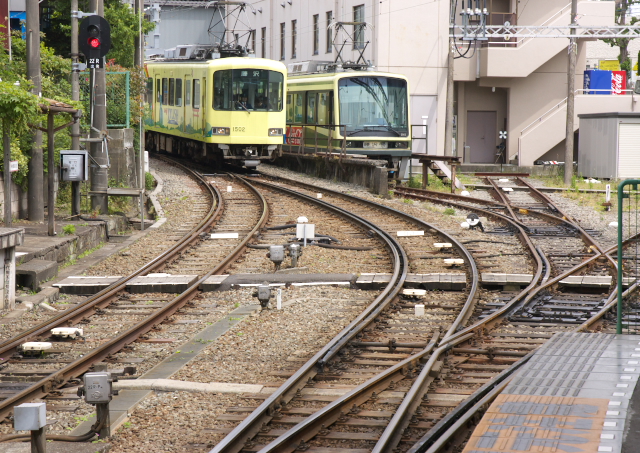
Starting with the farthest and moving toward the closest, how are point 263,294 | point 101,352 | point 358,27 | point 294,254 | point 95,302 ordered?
point 358,27 < point 294,254 < point 95,302 < point 263,294 < point 101,352

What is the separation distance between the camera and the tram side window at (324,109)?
2733 centimetres

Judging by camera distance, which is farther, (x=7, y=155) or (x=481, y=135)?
(x=481, y=135)

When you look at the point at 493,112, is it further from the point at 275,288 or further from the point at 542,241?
the point at 275,288

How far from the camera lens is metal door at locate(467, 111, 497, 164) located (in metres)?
38.8

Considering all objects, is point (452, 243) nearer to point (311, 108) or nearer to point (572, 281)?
point (572, 281)

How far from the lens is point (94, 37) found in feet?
51.6

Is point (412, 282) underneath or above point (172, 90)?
underneath

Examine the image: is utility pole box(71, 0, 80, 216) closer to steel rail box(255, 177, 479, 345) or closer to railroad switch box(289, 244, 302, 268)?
railroad switch box(289, 244, 302, 268)

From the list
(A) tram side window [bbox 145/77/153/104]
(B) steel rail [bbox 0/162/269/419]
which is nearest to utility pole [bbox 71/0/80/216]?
(B) steel rail [bbox 0/162/269/419]

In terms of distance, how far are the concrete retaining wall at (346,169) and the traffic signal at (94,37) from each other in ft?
29.9

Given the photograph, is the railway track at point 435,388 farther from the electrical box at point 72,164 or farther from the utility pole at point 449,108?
the utility pole at point 449,108

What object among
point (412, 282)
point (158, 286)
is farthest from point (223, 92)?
point (412, 282)

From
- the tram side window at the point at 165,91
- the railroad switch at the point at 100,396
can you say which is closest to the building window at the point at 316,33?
the tram side window at the point at 165,91

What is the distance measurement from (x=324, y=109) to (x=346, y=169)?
2159mm
